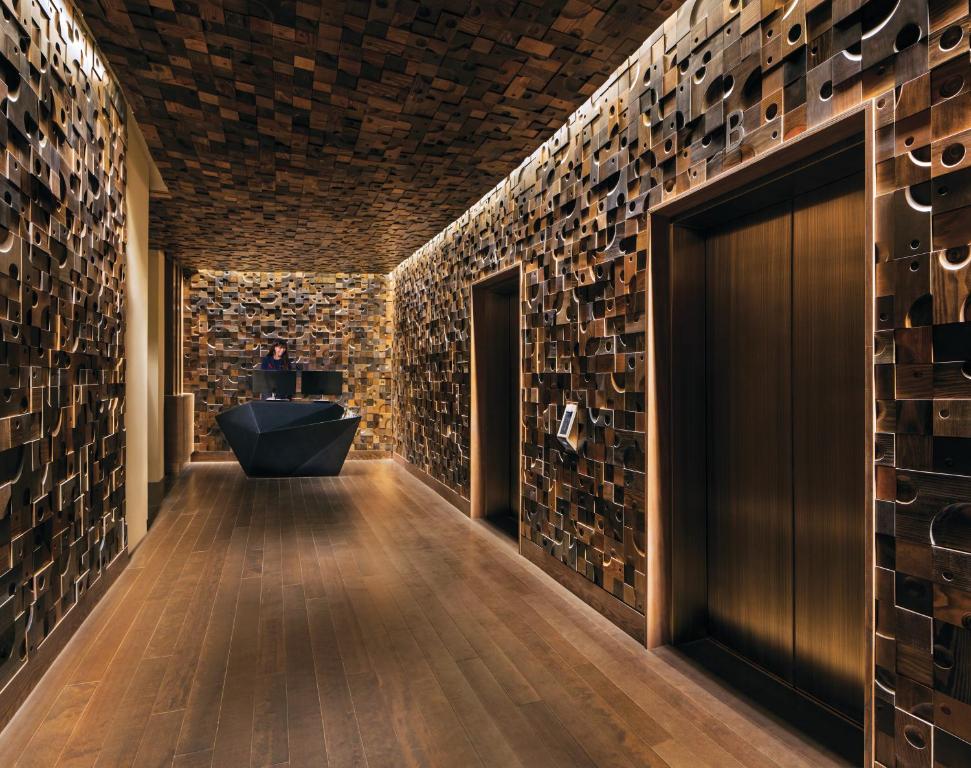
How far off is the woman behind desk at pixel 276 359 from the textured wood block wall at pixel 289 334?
15cm

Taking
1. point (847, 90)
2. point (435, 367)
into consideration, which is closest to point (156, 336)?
point (435, 367)

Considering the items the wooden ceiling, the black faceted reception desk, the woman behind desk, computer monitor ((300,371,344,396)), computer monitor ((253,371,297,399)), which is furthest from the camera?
the woman behind desk

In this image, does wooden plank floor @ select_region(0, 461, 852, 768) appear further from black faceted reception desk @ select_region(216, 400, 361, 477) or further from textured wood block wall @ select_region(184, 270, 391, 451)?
textured wood block wall @ select_region(184, 270, 391, 451)

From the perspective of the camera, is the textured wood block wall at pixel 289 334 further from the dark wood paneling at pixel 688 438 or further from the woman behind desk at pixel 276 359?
the dark wood paneling at pixel 688 438

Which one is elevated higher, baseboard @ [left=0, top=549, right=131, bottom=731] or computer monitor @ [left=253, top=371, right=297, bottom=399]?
computer monitor @ [left=253, top=371, right=297, bottom=399]

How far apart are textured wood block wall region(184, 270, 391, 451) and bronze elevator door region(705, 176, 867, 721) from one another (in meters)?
6.46

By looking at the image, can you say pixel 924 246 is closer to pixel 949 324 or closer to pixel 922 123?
pixel 949 324

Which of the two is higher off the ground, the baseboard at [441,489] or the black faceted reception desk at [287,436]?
the black faceted reception desk at [287,436]

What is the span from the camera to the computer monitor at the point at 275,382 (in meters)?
7.00

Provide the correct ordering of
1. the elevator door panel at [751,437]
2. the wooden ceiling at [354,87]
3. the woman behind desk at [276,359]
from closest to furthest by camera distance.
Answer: the elevator door panel at [751,437]
the wooden ceiling at [354,87]
the woman behind desk at [276,359]

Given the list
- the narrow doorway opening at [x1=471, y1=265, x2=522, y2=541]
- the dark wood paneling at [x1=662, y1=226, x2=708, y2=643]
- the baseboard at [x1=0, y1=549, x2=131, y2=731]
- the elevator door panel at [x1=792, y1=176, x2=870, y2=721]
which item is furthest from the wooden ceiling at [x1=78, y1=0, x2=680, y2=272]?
Answer: the baseboard at [x1=0, y1=549, x2=131, y2=731]

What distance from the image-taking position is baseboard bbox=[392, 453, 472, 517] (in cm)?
498

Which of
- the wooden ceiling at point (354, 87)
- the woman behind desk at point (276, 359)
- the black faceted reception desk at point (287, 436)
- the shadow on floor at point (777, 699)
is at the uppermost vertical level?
the wooden ceiling at point (354, 87)

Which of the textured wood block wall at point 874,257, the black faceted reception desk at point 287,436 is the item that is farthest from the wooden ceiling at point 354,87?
the black faceted reception desk at point 287,436
